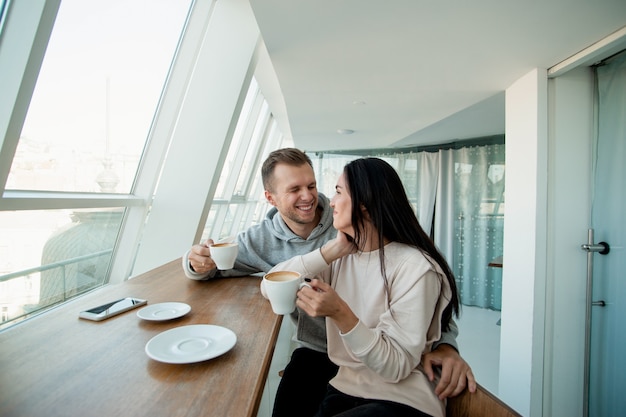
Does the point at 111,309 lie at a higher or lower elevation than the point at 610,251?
lower

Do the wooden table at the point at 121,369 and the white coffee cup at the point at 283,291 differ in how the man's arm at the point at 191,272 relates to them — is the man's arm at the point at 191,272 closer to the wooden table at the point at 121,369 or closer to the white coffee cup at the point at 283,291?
the wooden table at the point at 121,369

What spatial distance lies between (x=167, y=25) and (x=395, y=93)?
179 centimetres

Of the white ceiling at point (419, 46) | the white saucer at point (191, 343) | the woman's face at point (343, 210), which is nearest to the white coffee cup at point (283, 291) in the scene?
the white saucer at point (191, 343)

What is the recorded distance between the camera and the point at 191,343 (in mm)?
720

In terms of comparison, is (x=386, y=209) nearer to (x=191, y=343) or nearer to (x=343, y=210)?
(x=343, y=210)

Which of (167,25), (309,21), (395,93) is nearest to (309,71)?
(309,21)

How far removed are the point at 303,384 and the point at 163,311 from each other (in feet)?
1.64

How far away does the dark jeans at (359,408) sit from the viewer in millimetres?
749

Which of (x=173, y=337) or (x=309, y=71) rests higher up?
(x=309, y=71)

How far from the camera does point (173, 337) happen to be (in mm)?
731

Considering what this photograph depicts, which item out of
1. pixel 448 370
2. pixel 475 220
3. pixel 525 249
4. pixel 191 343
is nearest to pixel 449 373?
pixel 448 370

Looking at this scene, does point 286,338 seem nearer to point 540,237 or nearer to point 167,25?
point 540,237

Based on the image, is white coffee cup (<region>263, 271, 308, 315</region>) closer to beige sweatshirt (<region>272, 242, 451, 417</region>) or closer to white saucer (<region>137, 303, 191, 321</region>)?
beige sweatshirt (<region>272, 242, 451, 417</region>)

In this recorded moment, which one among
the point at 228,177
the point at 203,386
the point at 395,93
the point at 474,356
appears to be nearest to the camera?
the point at 203,386
